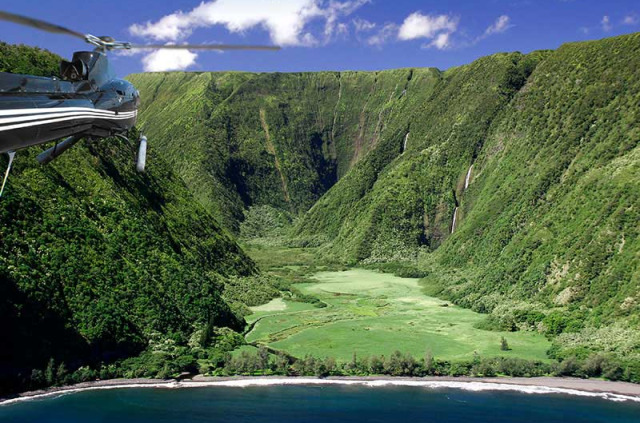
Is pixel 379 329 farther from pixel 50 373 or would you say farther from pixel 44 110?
pixel 44 110

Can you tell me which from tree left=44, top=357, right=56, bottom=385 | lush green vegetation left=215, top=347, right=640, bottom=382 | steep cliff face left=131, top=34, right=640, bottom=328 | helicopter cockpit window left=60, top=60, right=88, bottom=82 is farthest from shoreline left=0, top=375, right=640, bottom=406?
helicopter cockpit window left=60, top=60, right=88, bottom=82

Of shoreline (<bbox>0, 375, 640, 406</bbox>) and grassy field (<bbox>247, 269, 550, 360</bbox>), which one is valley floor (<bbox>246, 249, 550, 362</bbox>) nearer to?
grassy field (<bbox>247, 269, 550, 360</bbox>)

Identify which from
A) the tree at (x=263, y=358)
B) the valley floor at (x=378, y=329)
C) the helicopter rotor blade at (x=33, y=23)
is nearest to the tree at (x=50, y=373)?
the tree at (x=263, y=358)

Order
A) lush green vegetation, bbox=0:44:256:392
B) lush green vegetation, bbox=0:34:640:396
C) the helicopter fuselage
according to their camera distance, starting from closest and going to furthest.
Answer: the helicopter fuselage < lush green vegetation, bbox=0:44:256:392 < lush green vegetation, bbox=0:34:640:396

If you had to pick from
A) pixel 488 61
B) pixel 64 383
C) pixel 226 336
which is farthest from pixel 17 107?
pixel 488 61

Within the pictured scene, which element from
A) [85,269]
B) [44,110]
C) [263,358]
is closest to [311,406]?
[263,358]

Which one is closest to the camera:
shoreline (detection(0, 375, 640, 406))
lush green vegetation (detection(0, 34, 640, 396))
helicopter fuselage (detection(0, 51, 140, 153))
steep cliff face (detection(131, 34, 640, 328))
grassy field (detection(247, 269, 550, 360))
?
helicopter fuselage (detection(0, 51, 140, 153))
